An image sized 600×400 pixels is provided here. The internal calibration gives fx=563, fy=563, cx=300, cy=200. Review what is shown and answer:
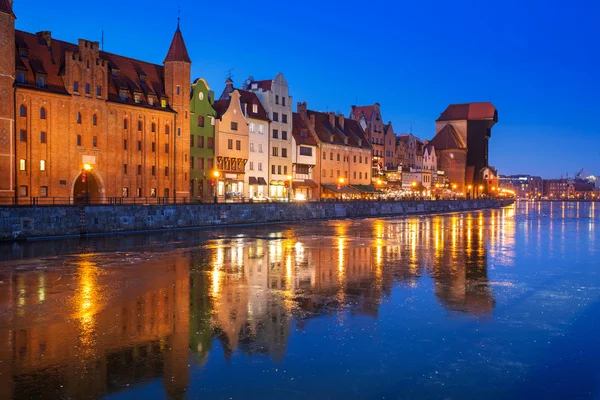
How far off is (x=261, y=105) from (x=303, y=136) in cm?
1084

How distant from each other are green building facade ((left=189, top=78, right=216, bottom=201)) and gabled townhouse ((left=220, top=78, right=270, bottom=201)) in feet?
22.1

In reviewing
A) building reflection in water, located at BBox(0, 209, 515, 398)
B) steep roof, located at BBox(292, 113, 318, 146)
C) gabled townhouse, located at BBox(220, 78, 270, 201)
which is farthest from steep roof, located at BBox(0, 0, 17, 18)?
steep roof, located at BBox(292, 113, 318, 146)

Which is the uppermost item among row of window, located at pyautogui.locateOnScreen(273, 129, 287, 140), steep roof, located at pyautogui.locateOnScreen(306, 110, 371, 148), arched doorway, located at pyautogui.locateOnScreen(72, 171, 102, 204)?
steep roof, located at pyautogui.locateOnScreen(306, 110, 371, 148)

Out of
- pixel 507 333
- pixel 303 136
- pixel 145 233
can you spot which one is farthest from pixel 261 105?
pixel 507 333

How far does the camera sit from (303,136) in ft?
292

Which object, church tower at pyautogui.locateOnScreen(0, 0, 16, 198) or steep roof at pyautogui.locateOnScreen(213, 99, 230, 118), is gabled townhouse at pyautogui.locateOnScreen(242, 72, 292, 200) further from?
church tower at pyautogui.locateOnScreen(0, 0, 16, 198)

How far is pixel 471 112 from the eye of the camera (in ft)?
534

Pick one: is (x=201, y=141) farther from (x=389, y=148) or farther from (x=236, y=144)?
(x=389, y=148)

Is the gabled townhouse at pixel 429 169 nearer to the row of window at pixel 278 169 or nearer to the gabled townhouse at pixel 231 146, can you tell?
the row of window at pixel 278 169

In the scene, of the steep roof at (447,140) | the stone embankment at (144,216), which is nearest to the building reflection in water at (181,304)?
the stone embankment at (144,216)

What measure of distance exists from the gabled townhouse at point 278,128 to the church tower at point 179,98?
17270mm

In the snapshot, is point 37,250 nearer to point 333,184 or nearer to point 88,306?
point 88,306

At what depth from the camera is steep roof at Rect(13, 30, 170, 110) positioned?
171ft

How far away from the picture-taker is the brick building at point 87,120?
49125 mm
